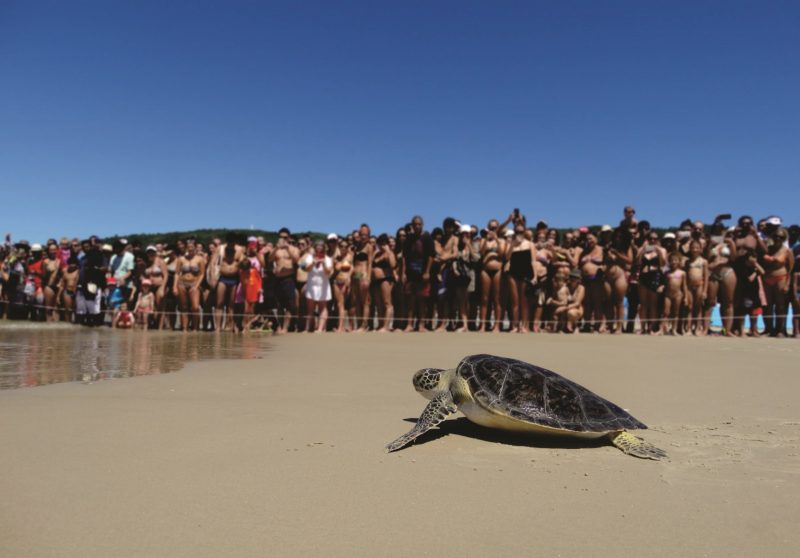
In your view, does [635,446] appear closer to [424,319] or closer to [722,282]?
[424,319]

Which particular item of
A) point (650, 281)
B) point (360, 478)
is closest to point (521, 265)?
point (650, 281)

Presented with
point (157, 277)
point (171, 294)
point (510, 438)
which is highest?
point (157, 277)

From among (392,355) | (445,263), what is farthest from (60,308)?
(392,355)

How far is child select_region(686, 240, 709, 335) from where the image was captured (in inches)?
412

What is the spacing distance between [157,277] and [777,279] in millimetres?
12689

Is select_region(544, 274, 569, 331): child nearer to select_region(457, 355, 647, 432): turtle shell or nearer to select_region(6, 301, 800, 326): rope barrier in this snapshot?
select_region(6, 301, 800, 326): rope barrier

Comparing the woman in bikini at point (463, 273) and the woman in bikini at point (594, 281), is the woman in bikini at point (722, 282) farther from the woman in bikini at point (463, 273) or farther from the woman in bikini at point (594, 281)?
the woman in bikini at point (463, 273)

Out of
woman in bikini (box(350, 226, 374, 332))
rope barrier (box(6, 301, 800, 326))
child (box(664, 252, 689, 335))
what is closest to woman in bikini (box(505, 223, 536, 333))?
rope barrier (box(6, 301, 800, 326))

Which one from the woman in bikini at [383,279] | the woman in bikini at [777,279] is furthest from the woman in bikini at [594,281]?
the woman in bikini at [383,279]

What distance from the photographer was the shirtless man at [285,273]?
11773 mm

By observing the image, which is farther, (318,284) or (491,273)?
(318,284)

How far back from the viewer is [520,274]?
428 inches

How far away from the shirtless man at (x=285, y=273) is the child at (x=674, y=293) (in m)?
7.39

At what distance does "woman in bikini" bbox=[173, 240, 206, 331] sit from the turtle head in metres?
9.68
